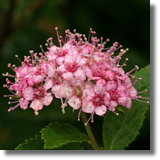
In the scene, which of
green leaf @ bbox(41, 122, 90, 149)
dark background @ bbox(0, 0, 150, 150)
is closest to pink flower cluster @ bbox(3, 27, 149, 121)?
green leaf @ bbox(41, 122, 90, 149)

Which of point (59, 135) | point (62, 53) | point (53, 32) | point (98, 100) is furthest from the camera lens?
point (53, 32)

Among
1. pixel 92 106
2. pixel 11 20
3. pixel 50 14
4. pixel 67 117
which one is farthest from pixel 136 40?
pixel 92 106

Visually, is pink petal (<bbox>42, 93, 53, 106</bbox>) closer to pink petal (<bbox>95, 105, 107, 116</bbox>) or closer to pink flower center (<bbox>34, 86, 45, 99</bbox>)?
pink flower center (<bbox>34, 86, 45, 99</bbox>)

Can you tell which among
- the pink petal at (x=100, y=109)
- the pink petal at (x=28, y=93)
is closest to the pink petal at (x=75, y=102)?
the pink petal at (x=100, y=109)

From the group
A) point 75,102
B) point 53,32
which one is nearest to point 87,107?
point 75,102

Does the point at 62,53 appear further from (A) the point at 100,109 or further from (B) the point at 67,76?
(A) the point at 100,109

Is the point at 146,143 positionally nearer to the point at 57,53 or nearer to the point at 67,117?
the point at 67,117
